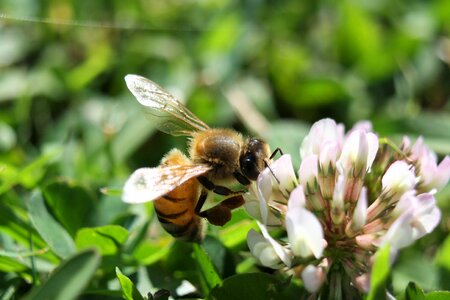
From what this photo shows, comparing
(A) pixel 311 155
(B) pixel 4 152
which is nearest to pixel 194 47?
(B) pixel 4 152

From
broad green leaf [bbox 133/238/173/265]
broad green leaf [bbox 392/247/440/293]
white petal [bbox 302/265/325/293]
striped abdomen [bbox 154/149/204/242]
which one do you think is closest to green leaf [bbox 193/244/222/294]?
striped abdomen [bbox 154/149/204/242]

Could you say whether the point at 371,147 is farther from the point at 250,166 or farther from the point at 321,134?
the point at 250,166

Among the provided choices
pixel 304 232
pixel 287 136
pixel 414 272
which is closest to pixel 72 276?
pixel 304 232

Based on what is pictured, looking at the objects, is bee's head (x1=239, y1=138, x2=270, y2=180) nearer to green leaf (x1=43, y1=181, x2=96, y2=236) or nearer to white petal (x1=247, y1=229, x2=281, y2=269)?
white petal (x1=247, y1=229, x2=281, y2=269)

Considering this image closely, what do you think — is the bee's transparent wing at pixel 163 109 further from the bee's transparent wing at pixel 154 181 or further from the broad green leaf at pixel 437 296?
the broad green leaf at pixel 437 296

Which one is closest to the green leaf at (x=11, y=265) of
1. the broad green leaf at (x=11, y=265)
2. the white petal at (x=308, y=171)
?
the broad green leaf at (x=11, y=265)

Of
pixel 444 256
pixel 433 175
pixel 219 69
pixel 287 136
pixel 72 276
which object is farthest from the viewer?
pixel 219 69
